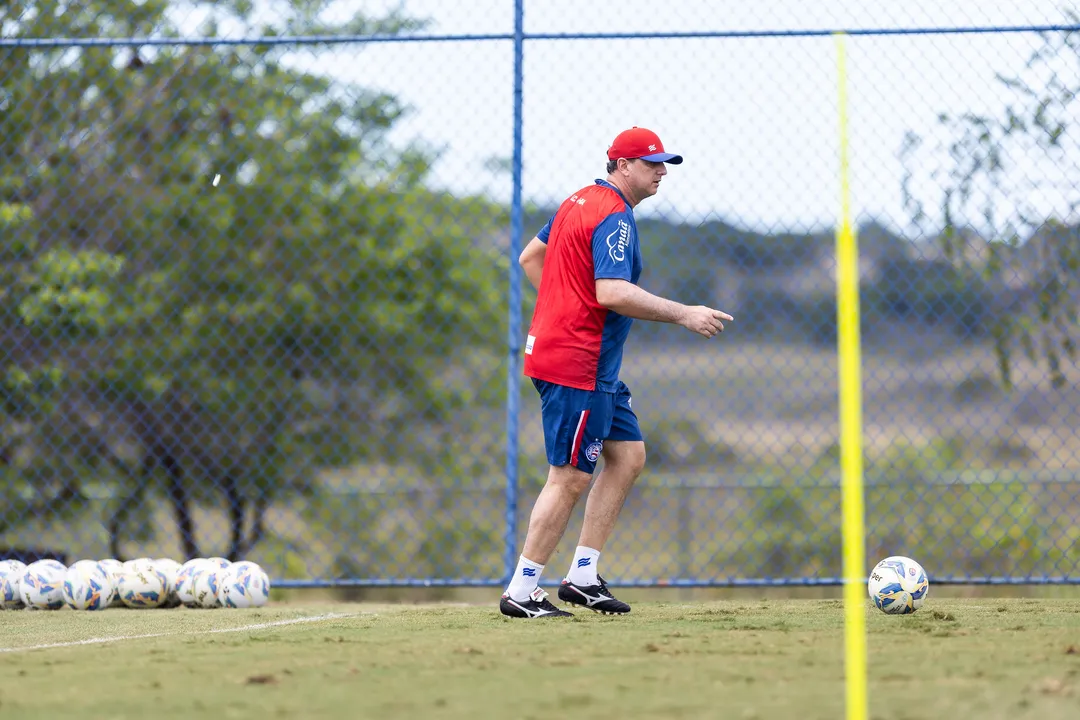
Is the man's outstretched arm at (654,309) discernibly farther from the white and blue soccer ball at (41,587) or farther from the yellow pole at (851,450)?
the white and blue soccer ball at (41,587)

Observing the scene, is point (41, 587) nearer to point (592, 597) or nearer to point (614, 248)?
point (592, 597)

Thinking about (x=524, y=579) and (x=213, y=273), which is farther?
(x=213, y=273)

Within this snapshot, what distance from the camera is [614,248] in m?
5.23

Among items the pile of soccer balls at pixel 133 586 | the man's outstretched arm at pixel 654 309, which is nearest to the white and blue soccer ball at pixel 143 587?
the pile of soccer balls at pixel 133 586

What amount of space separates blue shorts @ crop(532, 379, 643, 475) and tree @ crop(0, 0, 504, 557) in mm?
5972

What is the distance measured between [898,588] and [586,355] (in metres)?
A: 1.61

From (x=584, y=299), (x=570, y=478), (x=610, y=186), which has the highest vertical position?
(x=610, y=186)

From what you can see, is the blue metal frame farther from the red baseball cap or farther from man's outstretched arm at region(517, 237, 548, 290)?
the red baseball cap

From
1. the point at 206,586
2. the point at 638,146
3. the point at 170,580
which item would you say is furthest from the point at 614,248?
the point at 170,580

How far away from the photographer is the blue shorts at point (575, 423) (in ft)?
17.3

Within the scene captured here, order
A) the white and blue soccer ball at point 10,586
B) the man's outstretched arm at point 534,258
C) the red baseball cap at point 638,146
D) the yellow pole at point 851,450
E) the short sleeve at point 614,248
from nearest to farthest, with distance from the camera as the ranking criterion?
the yellow pole at point 851,450 < the short sleeve at point 614,248 < the red baseball cap at point 638,146 < the man's outstretched arm at point 534,258 < the white and blue soccer ball at point 10,586

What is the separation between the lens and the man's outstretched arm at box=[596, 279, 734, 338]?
4973 mm

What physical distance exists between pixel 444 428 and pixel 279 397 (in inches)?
71.5

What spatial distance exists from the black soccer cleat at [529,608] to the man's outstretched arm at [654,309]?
4.12ft
